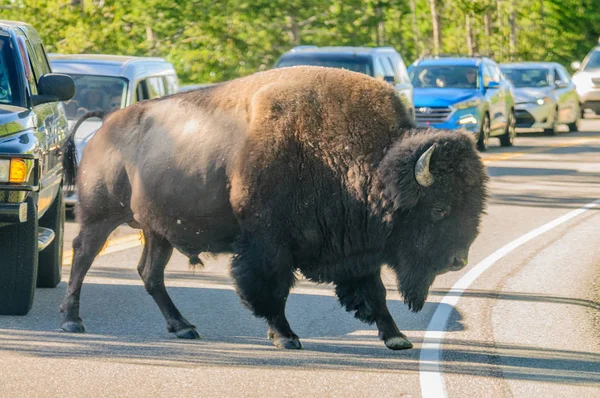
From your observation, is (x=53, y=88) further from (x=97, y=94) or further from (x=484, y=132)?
(x=484, y=132)

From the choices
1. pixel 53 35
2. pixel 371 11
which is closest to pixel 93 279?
pixel 53 35

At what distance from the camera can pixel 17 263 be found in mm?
8945

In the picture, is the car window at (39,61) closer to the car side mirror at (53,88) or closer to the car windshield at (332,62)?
the car side mirror at (53,88)

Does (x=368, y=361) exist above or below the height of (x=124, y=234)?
above

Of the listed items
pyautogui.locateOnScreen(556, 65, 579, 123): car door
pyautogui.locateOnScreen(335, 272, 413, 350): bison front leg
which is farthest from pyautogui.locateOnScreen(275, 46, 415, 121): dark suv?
pyautogui.locateOnScreen(335, 272, 413, 350): bison front leg

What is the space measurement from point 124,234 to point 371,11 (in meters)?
32.6

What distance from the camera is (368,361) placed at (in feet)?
25.7

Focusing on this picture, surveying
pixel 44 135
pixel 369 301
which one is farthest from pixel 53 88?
pixel 369 301

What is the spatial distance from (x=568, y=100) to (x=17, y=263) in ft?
85.5

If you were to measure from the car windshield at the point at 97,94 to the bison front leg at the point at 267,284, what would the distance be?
7.64 meters

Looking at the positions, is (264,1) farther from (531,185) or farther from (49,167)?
(49,167)

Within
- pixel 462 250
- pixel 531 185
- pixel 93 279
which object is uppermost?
pixel 462 250

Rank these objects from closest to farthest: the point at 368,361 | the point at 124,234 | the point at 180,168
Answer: the point at 368,361 < the point at 180,168 < the point at 124,234

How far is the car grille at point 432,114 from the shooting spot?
84.7ft
